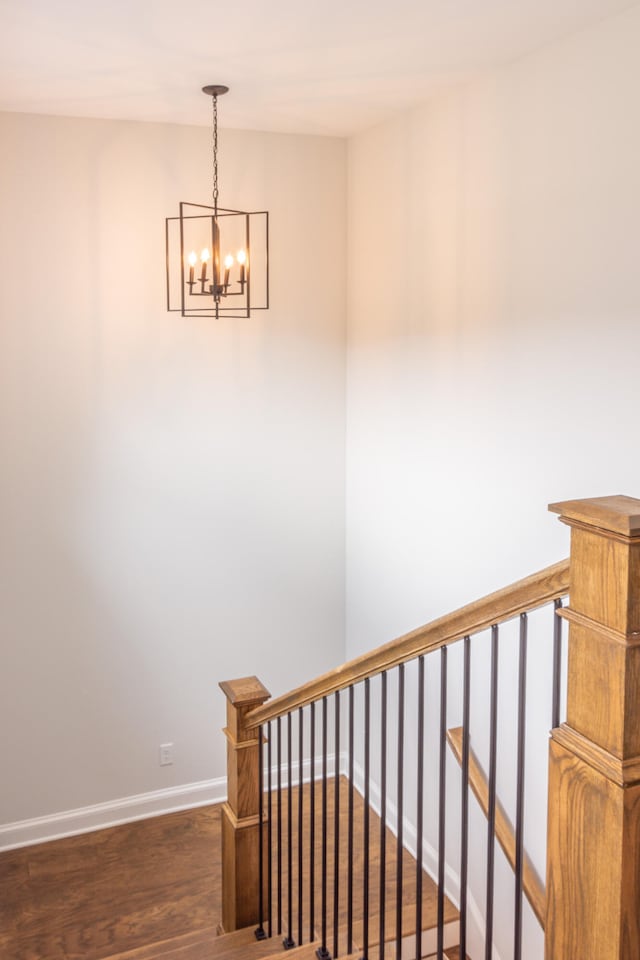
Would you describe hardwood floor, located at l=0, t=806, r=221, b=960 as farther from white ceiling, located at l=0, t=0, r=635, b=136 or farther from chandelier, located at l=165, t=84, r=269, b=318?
white ceiling, located at l=0, t=0, r=635, b=136

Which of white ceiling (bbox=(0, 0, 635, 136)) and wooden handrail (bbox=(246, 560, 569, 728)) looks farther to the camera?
white ceiling (bbox=(0, 0, 635, 136))

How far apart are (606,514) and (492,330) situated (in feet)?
6.79

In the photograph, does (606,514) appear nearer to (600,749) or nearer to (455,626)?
(600,749)

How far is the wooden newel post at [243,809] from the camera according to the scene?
2.88 meters

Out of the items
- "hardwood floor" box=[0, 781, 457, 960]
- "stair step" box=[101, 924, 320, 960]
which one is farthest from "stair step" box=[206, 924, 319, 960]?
"hardwood floor" box=[0, 781, 457, 960]

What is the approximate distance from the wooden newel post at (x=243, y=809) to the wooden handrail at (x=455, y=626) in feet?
1.24

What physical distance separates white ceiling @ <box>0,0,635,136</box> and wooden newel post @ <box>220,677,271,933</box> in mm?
2222

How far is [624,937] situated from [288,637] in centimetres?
326

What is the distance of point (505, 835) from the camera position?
314 cm

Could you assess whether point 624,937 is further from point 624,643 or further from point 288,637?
point 288,637

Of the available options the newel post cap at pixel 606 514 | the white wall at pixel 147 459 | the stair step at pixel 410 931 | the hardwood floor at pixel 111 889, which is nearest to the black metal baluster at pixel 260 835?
the hardwood floor at pixel 111 889

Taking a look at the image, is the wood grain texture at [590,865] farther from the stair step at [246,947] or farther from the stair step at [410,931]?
the stair step at [410,931]

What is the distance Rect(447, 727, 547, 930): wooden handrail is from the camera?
298 cm

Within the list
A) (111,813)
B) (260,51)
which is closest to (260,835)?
(111,813)
